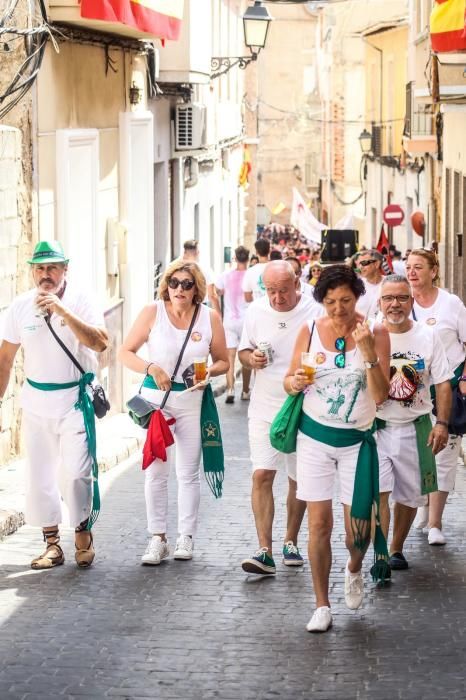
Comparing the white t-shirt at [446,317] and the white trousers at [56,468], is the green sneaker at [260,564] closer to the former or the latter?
the white trousers at [56,468]

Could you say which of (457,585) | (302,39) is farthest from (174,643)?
(302,39)

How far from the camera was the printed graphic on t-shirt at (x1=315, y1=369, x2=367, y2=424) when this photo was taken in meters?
7.09

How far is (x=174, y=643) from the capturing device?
6824 mm

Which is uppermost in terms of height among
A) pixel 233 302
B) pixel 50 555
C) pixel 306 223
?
pixel 306 223

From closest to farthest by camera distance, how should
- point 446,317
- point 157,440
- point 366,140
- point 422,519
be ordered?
1. point 157,440
2. point 446,317
3. point 422,519
4. point 366,140

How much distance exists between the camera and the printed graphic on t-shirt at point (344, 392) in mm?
7094

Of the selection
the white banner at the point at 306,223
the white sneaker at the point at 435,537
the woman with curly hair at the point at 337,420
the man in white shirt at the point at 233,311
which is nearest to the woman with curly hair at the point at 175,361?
the woman with curly hair at the point at 337,420

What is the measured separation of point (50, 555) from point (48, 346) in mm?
1240

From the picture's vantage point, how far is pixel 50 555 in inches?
331

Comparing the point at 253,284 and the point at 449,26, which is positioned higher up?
the point at 449,26

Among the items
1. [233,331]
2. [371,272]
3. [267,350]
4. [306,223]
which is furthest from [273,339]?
[306,223]

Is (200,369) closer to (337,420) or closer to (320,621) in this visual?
(337,420)

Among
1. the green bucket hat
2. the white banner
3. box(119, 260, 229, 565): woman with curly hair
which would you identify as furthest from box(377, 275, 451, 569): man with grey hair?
the white banner

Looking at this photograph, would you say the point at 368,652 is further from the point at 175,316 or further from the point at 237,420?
the point at 237,420
